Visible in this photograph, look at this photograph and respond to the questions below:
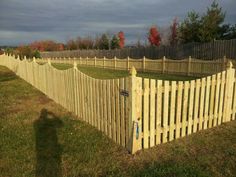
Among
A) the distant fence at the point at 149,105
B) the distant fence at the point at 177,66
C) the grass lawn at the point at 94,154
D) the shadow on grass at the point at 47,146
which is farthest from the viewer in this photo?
the distant fence at the point at 177,66

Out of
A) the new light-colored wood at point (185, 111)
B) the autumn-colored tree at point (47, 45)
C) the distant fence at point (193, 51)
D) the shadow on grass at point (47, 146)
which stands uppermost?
the autumn-colored tree at point (47, 45)

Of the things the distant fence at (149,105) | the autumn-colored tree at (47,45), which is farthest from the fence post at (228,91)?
the autumn-colored tree at (47,45)

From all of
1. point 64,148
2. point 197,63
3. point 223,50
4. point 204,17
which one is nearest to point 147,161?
point 64,148

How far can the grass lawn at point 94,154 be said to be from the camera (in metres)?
4.26

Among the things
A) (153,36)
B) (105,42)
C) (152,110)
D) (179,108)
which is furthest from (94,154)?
(105,42)

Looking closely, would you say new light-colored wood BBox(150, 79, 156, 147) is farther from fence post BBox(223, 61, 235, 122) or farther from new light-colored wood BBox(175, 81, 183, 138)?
fence post BBox(223, 61, 235, 122)

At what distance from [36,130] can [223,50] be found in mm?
17519

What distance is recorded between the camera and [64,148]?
5.27 metres

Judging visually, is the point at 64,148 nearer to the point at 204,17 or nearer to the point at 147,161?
the point at 147,161

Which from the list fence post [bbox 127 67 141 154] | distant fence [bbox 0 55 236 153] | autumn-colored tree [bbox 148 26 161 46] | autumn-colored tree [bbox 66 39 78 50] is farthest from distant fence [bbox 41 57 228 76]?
autumn-colored tree [bbox 66 39 78 50]

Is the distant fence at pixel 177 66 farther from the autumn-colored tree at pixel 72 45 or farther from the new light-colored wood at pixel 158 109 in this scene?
the autumn-colored tree at pixel 72 45

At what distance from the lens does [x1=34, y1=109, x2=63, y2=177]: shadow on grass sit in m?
4.43

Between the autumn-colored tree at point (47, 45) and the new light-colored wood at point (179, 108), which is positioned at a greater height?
the autumn-colored tree at point (47, 45)

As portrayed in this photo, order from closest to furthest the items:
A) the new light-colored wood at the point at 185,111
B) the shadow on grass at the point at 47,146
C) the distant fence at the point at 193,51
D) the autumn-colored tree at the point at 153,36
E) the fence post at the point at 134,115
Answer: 1. the shadow on grass at the point at 47,146
2. the fence post at the point at 134,115
3. the new light-colored wood at the point at 185,111
4. the distant fence at the point at 193,51
5. the autumn-colored tree at the point at 153,36
